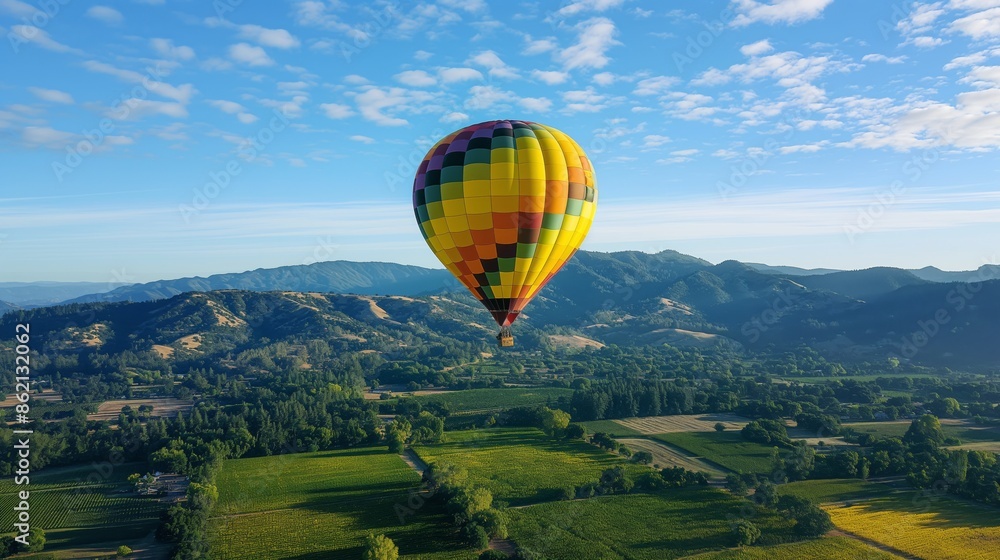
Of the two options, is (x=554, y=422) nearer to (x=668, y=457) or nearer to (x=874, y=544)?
(x=668, y=457)

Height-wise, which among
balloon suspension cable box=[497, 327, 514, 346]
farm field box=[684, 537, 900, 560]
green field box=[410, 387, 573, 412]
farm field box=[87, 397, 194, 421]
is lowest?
farm field box=[87, 397, 194, 421]

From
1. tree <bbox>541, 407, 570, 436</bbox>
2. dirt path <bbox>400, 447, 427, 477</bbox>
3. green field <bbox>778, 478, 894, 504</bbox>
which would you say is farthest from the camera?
tree <bbox>541, 407, 570, 436</bbox>

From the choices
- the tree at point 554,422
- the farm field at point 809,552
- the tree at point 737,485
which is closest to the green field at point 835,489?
the tree at point 737,485

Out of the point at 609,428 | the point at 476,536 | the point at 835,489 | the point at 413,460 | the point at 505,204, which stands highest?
the point at 505,204

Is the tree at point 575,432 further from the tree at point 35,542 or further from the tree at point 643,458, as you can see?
the tree at point 35,542

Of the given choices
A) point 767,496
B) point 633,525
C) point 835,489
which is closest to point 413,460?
point 633,525

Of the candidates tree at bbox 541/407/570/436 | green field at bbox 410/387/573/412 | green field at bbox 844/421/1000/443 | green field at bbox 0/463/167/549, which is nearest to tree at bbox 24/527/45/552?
green field at bbox 0/463/167/549

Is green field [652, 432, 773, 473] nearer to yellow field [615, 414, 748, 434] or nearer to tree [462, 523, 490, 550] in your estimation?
yellow field [615, 414, 748, 434]
